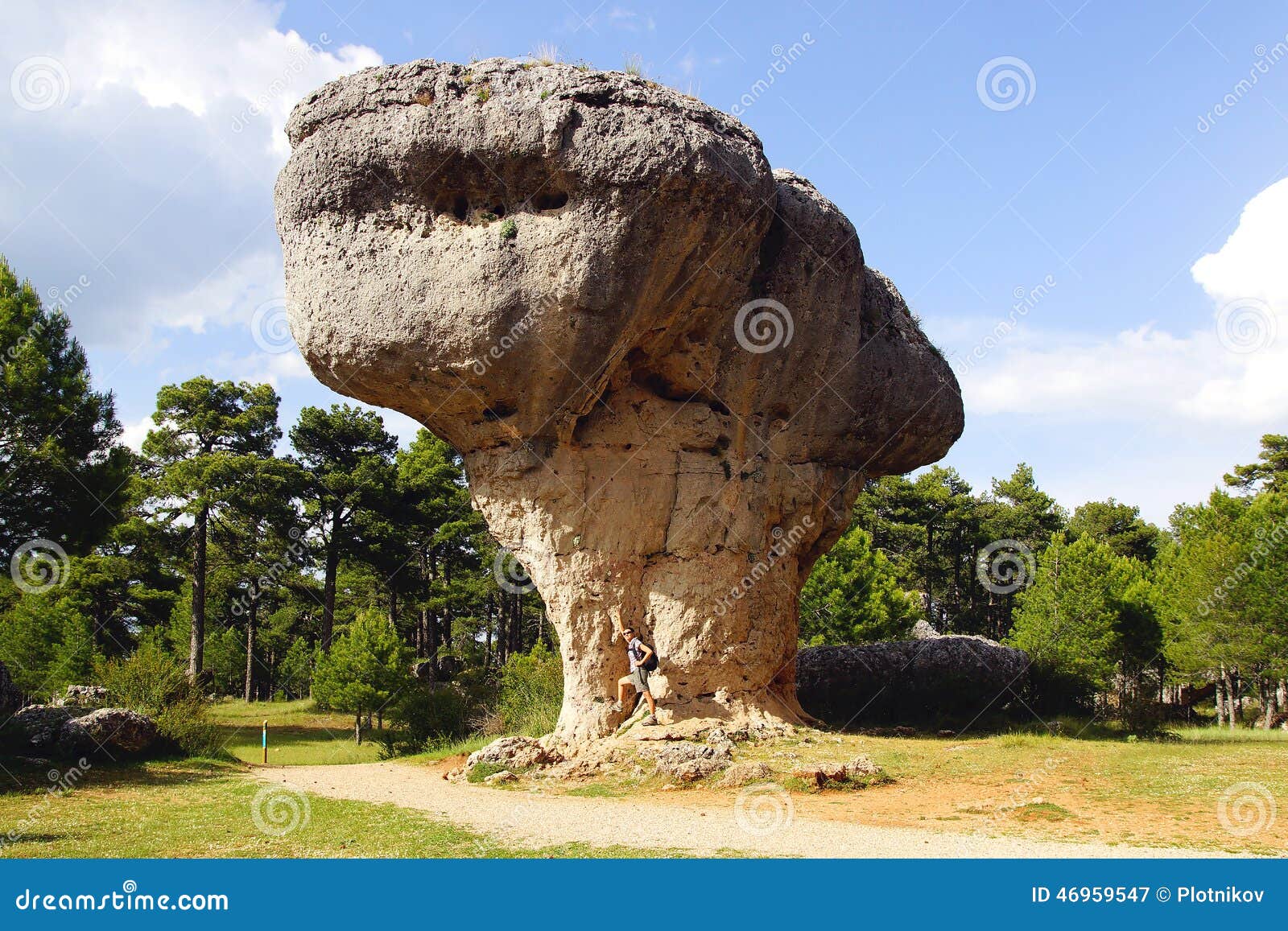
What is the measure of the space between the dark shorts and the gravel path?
2.46m

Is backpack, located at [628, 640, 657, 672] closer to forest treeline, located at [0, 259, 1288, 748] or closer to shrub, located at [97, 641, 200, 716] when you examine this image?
forest treeline, located at [0, 259, 1288, 748]

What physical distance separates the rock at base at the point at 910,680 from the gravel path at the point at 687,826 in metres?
8.65

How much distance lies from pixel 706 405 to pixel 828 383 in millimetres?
2141

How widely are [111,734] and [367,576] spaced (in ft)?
89.3

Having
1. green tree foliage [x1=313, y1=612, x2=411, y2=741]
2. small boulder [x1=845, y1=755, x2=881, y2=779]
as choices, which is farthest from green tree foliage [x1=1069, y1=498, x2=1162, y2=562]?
small boulder [x1=845, y1=755, x2=881, y2=779]

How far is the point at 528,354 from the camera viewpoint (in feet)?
40.6

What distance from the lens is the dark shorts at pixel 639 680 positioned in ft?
43.9

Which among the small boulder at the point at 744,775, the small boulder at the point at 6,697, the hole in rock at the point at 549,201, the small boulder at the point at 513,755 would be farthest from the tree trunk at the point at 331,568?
the small boulder at the point at 744,775

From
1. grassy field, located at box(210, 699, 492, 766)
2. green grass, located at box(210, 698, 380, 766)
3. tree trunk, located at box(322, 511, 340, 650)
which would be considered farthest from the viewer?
tree trunk, located at box(322, 511, 340, 650)

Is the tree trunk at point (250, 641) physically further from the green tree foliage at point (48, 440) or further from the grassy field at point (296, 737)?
the green tree foliage at point (48, 440)

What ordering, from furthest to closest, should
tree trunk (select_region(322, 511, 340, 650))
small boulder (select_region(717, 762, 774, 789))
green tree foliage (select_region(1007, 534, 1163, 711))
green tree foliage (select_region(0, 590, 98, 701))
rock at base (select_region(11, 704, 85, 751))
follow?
tree trunk (select_region(322, 511, 340, 650)) → green tree foliage (select_region(1007, 534, 1163, 711)) → green tree foliage (select_region(0, 590, 98, 701)) → rock at base (select_region(11, 704, 85, 751)) → small boulder (select_region(717, 762, 774, 789))

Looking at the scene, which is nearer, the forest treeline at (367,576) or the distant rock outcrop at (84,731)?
the distant rock outcrop at (84,731)

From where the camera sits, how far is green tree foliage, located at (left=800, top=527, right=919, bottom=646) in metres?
31.3

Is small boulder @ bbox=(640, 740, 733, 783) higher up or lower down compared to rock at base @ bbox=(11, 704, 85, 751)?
lower down
